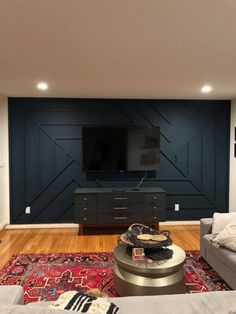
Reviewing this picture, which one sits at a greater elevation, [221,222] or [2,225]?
[221,222]

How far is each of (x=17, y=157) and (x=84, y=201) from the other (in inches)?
60.6

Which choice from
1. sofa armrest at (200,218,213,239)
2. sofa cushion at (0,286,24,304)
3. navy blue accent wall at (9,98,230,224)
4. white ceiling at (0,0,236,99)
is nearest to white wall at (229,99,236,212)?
navy blue accent wall at (9,98,230,224)

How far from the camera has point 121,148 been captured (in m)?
4.73

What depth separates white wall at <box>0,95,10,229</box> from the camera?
461 centimetres

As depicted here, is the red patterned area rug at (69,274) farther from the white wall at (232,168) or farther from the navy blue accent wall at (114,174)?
the white wall at (232,168)

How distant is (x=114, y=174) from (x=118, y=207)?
2.34 feet

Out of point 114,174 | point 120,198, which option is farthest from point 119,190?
point 114,174

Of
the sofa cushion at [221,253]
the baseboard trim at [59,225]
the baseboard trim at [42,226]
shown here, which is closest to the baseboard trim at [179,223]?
the baseboard trim at [59,225]

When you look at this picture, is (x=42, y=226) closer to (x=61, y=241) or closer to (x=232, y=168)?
(x=61, y=241)

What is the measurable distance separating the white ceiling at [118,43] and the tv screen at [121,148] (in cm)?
103

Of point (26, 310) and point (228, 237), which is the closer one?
point (26, 310)

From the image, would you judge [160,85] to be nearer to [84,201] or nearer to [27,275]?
[84,201]

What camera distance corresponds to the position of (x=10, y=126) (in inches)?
186

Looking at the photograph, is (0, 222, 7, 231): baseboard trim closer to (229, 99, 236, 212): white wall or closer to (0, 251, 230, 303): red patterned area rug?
(0, 251, 230, 303): red patterned area rug
